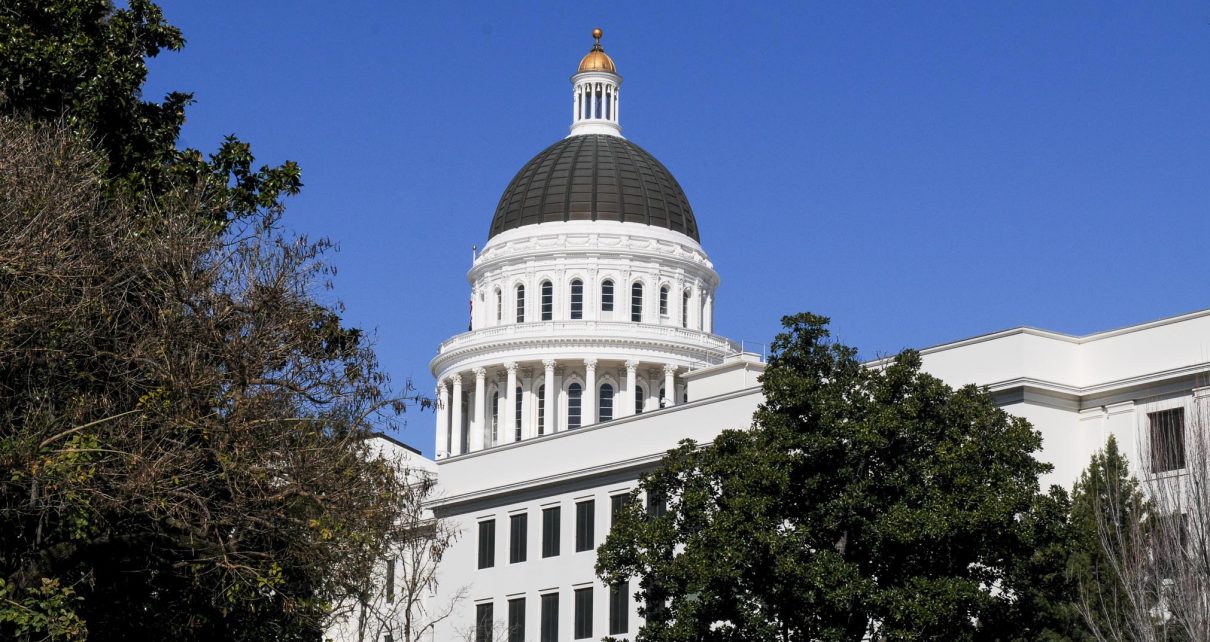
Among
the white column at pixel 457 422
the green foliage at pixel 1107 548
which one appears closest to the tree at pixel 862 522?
the green foliage at pixel 1107 548

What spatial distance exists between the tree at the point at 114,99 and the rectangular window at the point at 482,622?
126ft

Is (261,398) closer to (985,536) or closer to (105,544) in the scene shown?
(105,544)

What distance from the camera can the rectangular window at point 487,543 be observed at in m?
74.2

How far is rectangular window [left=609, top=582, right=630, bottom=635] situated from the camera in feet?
220

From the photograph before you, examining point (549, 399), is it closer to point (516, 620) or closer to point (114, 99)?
point (516, 620)

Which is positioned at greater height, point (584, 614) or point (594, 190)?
point (594, 190)

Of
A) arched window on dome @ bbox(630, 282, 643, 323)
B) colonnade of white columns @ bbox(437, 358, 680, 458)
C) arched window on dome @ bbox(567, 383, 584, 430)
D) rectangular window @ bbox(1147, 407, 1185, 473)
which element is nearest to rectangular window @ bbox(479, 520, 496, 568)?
rectangular window @ bbox(1147, 407, 1185, 473)

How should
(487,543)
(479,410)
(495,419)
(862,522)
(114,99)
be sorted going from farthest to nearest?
(495,419) < (479,410) < (487,543) < (862,522) < (114,99)

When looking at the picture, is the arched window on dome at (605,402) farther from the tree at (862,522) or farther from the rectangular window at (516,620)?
the tree at (862,522)

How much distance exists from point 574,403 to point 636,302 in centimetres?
727

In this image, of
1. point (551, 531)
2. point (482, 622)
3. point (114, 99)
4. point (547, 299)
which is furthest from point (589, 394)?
point (114, 99)

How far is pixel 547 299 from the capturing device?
110438mm

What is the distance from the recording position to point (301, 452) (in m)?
27.6

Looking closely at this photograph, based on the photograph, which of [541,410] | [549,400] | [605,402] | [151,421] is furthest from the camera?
[605,402]
